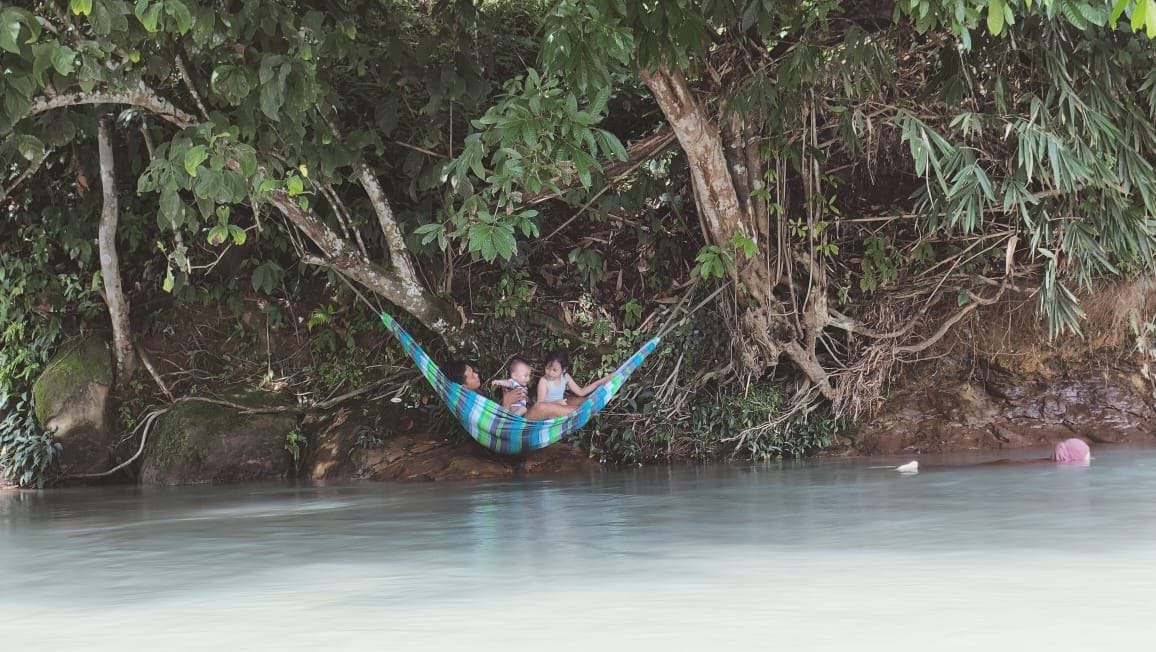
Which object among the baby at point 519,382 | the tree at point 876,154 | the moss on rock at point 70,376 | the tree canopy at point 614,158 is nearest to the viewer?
the tree canopy at point 614,158

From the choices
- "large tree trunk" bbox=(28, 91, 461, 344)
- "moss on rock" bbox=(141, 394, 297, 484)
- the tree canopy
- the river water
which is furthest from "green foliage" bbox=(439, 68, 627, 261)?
"moss on rock" bbox=(141, 394, 297, 484)

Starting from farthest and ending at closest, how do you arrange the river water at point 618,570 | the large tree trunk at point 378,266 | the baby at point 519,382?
the baby at point 519,382, the large tree trunk at point 378,266, the river water at point 618,570

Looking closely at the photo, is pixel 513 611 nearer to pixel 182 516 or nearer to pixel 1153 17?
pixel 1153 17

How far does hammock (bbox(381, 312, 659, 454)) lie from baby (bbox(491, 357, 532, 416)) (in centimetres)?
40

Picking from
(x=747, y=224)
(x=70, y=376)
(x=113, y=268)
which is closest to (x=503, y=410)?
(x=747, y=224)

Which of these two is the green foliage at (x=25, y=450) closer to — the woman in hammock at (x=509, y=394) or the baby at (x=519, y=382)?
the woman in hammock at (x=509, y=394)

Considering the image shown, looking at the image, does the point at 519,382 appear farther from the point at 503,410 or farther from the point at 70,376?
the point at 70,376

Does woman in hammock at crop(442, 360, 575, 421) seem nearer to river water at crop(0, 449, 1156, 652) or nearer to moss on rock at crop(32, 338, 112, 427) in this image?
river water at crop(0, 449, 1156, 652)

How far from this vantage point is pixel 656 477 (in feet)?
17.6

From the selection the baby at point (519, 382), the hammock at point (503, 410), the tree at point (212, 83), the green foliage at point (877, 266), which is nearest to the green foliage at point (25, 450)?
the tree at point (212, 83)

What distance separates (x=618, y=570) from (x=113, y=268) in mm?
4627

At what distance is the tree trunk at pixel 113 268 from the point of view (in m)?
6.16

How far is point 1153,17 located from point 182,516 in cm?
351

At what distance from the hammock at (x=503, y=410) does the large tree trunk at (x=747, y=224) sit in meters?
0.73
